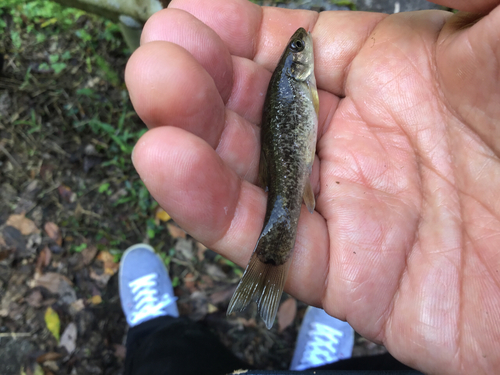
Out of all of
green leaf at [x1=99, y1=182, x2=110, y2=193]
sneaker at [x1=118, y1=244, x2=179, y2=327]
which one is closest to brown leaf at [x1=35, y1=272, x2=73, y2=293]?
sneaker at [x1=118, y1=244, x2=179, y2=327]

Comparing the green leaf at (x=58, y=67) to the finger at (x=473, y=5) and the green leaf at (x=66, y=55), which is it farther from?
the finger at (x=473, y=5)

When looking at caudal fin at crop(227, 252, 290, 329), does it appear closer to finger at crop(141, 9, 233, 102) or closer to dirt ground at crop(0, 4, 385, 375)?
finger at crop(141, 9, 233, 102)

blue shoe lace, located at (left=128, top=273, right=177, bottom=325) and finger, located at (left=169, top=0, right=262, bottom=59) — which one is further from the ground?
Result: finger, located at (left=169, top=0, right=262, bottom=59)

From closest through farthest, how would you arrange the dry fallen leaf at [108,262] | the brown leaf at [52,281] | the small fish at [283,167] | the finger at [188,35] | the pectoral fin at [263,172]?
the small fish at [283,167], the finger at [188,35], the pectoral fin at [263,172], the brown leaf at [52,281], the dry fallen leaf at [108,262]

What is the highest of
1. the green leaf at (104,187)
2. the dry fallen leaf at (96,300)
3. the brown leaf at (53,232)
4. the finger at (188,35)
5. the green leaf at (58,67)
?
the finger at (188,35)

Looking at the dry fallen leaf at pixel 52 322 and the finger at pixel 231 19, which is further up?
the finger at pixel 231 19

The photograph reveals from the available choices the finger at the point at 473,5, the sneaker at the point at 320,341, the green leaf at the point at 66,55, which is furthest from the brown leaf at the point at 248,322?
the green leaf at the point at 66,55

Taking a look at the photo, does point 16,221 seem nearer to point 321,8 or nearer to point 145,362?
point 145,362
